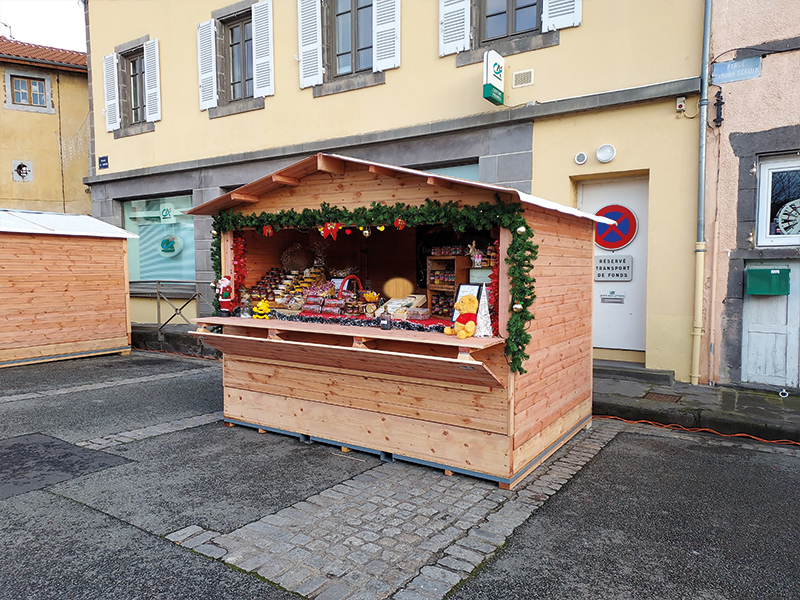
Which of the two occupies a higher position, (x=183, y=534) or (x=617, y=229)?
(x=617, y=229)

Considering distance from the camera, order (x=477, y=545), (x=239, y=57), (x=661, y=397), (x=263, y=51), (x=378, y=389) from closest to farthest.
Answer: (x=477, y=545)
(x=378, y=389)
(x=661, y=397)
(x=263, y=51)
(x=239, y=57)

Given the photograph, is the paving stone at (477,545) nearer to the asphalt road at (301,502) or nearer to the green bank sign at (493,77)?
the asphalt road at (301,502)

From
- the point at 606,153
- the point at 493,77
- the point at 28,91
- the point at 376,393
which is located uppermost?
the point at 28,91

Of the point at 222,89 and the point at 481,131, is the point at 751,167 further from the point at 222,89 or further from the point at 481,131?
the point at 222,89

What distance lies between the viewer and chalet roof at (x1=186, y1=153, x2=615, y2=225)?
4340 mm

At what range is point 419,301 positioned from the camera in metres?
5.55

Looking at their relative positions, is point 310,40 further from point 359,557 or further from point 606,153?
point 359,557

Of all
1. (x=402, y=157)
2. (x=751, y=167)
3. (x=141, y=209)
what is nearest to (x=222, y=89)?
(x=141, y=209)

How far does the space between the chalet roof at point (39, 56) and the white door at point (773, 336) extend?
20075 mm

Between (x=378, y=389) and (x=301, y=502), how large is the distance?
4.04 feet

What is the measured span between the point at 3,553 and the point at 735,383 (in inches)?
300

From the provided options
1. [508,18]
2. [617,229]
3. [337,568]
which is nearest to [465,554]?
[337,568]

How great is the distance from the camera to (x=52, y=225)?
10.8 metres

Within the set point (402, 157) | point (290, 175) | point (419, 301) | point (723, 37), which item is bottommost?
point (419, 301)
